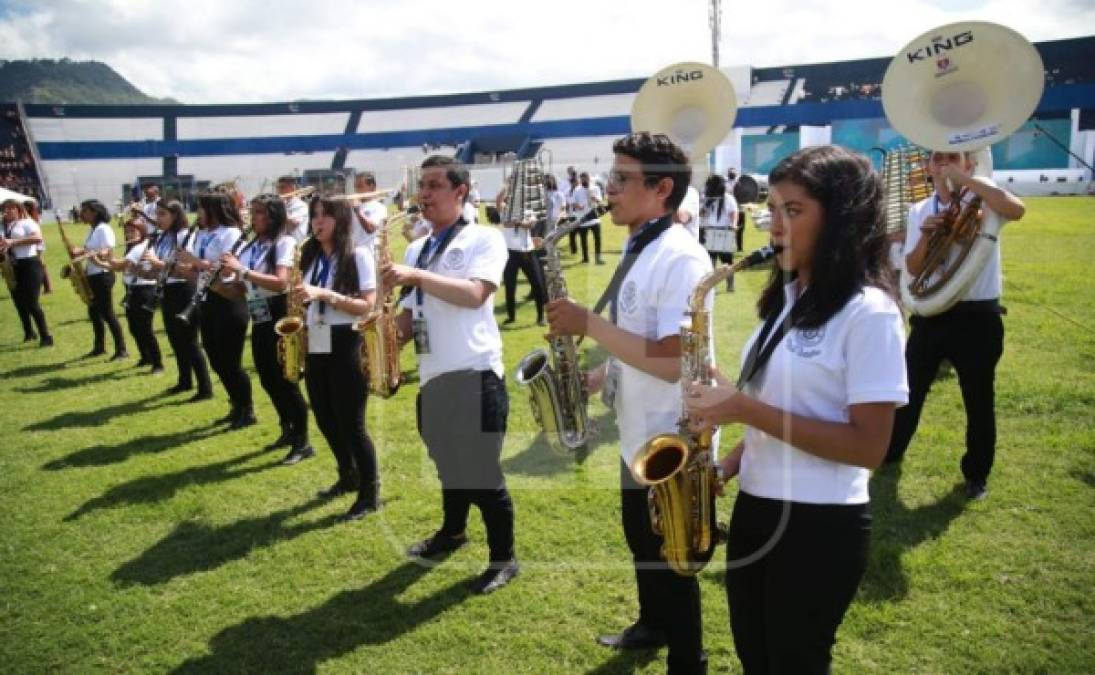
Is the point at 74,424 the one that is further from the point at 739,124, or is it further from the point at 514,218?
the point at 739,124

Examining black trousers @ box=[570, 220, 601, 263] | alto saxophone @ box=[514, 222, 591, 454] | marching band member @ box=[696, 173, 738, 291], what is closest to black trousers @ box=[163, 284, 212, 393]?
alto saxophone @ box=[514, 222, 591, 454]

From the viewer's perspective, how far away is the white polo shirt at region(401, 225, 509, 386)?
3.43 m

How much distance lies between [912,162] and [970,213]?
211 centimetres

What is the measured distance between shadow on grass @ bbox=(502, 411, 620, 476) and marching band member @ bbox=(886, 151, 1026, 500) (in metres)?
2.09

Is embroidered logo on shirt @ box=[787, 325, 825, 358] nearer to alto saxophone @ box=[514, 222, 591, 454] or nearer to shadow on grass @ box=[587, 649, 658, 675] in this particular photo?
alto saxophone @ box=[514, 222, 591, 454]

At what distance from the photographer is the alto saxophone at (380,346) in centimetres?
415

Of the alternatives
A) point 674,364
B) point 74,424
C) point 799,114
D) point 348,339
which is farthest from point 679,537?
point 799,114

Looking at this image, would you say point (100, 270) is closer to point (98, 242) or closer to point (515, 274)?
point (98, 242)

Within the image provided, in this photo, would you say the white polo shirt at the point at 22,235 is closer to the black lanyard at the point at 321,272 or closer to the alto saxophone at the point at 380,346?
the black lanyard at the point at 321,272

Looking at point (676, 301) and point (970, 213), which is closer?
point (676, 301)

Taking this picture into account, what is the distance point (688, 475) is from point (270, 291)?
4.24m

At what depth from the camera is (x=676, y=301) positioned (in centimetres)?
233

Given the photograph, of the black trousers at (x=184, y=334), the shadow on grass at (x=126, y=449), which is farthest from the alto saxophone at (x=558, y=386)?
the black trousers at (x=184, y=334)

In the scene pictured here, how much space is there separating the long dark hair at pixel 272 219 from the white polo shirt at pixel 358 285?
121cm
